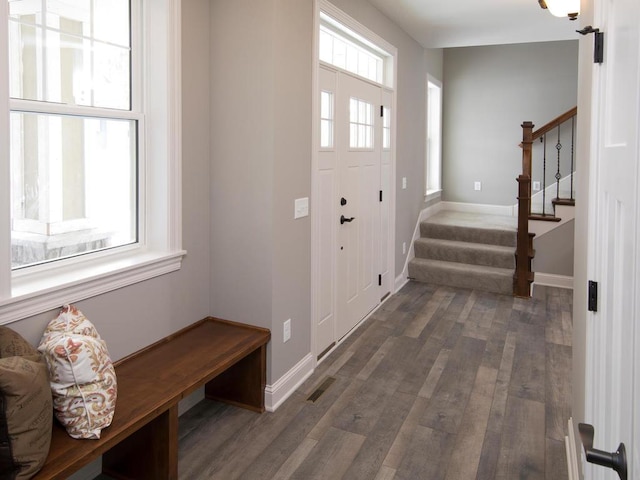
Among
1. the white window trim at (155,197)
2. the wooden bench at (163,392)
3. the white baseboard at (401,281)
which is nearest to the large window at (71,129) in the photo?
the white window trim at (155,197)

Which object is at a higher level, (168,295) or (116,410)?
(168,295)

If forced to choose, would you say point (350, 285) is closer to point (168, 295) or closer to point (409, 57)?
point (168, 295)

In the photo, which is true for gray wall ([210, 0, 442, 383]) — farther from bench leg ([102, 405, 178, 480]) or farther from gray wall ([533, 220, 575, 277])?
gray wall ([533, 220, 575, 277])

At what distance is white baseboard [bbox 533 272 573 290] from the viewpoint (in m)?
5.61

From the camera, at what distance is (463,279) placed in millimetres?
5609

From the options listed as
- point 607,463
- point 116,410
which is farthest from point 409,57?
point 607,463

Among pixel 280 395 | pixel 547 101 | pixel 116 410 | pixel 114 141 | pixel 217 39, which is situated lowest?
pixel 280 395

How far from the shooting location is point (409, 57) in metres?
5.33

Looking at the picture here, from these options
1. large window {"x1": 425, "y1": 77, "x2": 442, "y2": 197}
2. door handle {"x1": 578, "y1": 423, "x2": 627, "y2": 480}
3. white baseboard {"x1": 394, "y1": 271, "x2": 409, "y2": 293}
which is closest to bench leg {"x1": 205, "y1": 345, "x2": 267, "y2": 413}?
door handle {"x1": 578, "y1": 423, "x2": 627, "y2": 480}

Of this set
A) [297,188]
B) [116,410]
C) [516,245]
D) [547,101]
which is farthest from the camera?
[547,101]

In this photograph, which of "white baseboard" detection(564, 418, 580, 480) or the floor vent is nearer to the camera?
"white baseboard" detection(564, 418, 580, 480)

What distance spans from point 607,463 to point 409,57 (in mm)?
5010

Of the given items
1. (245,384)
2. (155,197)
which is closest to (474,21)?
(155,197)

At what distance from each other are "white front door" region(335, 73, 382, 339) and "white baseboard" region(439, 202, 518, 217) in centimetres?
307
